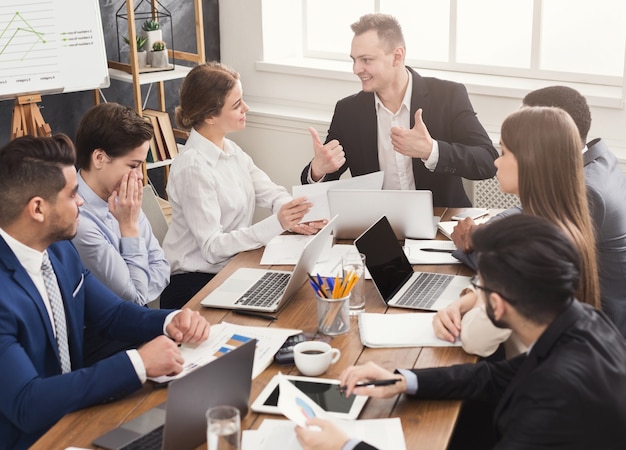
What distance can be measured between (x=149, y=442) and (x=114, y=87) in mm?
3056

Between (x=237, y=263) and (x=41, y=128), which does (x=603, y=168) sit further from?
(x=41, y=128)

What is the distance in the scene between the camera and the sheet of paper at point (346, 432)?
1706mm

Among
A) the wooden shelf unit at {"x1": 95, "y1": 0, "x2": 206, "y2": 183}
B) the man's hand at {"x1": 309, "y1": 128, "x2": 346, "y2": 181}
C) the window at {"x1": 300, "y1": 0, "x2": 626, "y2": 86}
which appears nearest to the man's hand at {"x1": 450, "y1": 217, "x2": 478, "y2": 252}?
the man's hand at {"x1": 309, "y1": 128, "x2": 346, "y2": 181}

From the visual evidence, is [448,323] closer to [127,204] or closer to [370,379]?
[370,379]

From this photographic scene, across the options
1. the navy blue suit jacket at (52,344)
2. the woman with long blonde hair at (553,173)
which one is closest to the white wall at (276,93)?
the woman with long blonde hair at (553,173)

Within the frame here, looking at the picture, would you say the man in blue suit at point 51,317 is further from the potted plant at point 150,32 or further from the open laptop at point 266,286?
the potted plant at point 150,32

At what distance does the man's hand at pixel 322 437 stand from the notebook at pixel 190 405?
178 mm

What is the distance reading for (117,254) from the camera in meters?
2.66

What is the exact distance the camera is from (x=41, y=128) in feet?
12.5

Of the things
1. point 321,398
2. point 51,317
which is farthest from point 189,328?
point 321,398

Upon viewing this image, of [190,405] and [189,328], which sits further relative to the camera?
[189,328]

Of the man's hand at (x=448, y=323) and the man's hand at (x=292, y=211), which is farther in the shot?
the man's hand at (x=292, y=211)

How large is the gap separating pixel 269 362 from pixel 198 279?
44.5 inches

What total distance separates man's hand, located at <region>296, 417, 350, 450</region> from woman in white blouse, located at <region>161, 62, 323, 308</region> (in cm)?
131
